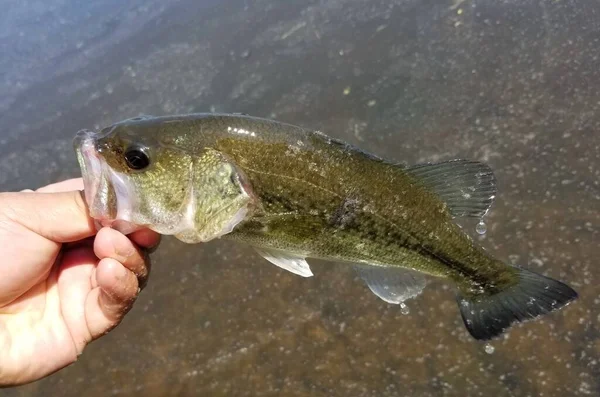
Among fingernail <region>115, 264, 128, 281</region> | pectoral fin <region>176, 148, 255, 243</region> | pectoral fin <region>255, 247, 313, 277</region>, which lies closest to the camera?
pectoral fin <region>176, 148, 255, 243</region>

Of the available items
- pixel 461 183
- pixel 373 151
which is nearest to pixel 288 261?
pixel 461 183

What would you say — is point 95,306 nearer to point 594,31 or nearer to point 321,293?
point 321,293

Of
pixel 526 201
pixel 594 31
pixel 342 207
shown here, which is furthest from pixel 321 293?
pixel 594 31

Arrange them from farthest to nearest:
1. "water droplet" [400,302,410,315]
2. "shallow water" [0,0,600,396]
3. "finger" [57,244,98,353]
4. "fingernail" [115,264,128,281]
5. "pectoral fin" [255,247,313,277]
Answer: "water droplet" [400,302,410,315]
"shallow water" [0,0,600,396]
"finger" [57,244,98,353]
"fingernail" [115,264,128,281]
"pectoral fin" [255,247,313,277]

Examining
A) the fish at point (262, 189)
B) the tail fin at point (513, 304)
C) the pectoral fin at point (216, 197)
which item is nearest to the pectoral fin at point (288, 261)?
the fish at point (262, 189)

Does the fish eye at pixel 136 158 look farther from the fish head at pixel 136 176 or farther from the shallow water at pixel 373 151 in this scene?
the shallow water at pixel 373 151

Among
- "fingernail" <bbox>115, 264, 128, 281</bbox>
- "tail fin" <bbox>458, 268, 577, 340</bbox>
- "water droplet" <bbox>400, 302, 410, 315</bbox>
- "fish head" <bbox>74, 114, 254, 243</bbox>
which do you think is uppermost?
"fish head" <bbox>74, 114, 254, 243</bbox>

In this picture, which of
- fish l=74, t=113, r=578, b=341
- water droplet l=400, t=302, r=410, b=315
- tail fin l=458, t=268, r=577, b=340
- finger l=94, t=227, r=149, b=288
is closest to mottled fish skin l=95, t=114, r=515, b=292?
fish l=74, t=113, r=578, b=341

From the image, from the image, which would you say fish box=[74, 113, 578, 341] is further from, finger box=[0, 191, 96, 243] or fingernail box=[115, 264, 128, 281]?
finger box=[0, 191, 96, 243]

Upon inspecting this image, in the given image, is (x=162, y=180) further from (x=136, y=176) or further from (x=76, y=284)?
(x=76, y=284)
